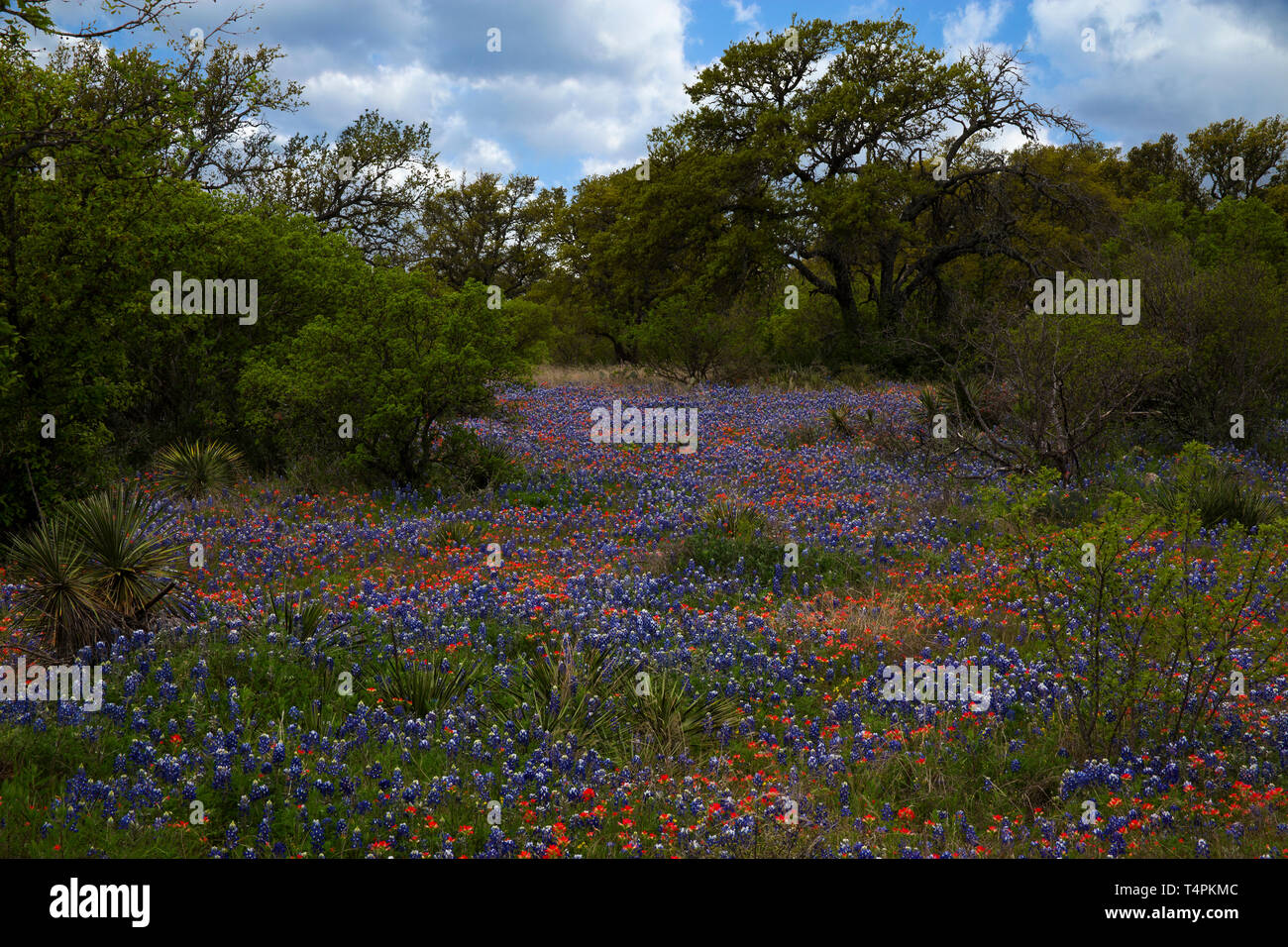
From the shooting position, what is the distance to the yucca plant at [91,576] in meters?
6.51

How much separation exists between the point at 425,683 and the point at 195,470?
8.27m

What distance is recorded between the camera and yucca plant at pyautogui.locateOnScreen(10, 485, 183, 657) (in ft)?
21.4

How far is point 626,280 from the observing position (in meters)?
30.7

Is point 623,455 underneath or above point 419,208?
underneath

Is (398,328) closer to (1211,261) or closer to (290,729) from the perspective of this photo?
(290,729)

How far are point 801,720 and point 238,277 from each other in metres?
13.0

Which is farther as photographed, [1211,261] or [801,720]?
[1211,261]

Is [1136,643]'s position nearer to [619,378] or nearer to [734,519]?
[734,519]

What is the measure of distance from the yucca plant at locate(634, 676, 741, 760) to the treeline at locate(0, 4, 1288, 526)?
5.51m

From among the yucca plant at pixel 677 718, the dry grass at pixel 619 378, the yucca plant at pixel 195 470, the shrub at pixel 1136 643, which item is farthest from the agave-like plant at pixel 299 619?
the dry grass at pixel 619 378

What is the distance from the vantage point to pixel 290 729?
17.9 ft

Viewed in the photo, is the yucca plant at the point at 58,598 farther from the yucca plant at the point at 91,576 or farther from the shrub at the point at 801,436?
the shrub at the point at 801,436
